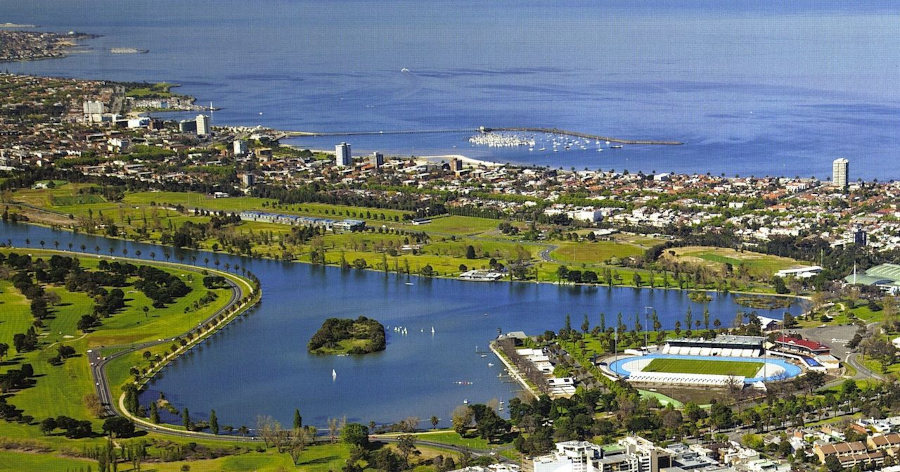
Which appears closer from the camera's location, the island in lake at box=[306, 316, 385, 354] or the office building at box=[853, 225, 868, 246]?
the island in lake at box=[306, 316, 385, 354]

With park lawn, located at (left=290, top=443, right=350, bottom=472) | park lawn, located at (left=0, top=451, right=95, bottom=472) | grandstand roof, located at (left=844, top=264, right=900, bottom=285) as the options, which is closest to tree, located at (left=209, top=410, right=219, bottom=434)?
park lawn, located at (left=290, top=443, right=350, bottom=472)

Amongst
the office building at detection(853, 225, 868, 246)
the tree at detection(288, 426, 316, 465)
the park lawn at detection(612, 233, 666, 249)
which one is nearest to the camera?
the tree at detection(288, 426, 316, 465)

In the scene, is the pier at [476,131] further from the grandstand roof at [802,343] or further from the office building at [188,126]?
the grandstand roof at [802,343]

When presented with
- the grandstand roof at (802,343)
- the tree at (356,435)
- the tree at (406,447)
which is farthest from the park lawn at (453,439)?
the grandstand roof at (802,343)

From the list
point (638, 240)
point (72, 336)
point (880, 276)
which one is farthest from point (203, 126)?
point (880, 276)

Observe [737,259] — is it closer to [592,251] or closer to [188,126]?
[592,251]

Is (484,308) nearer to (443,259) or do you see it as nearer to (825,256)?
(443,259)

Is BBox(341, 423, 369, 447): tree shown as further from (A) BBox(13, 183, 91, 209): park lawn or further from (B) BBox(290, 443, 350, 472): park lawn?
(A) BBox(13, 183, 91, 209): park lawn

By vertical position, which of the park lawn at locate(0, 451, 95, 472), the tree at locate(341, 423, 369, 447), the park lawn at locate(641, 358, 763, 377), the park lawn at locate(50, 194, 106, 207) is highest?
the park lawn at locate(50, 194, 106, 207)
